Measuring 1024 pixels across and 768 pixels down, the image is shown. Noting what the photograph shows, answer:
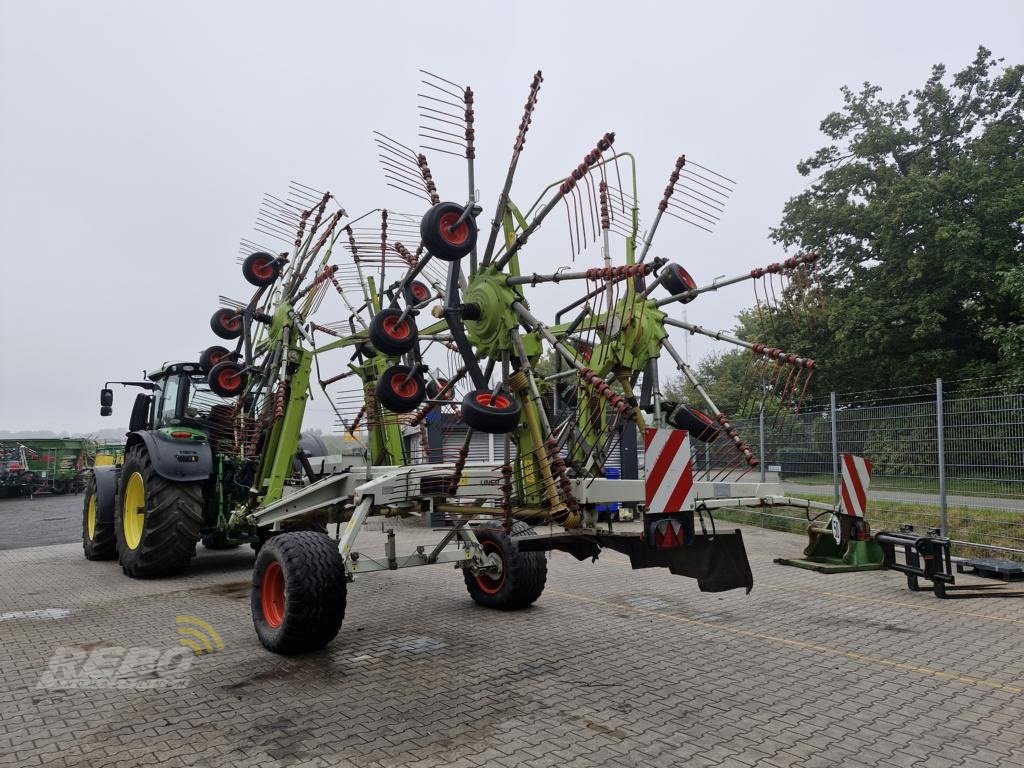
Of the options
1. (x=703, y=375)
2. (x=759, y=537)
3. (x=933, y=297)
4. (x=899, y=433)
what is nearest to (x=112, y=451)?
(x=759, y=537)

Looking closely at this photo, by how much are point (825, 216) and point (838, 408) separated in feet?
53.9

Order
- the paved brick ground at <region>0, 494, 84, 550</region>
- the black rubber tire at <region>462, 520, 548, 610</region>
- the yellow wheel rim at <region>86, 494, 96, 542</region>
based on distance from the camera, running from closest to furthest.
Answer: the black rubber tire at <region>462, 520, 548, 610</region> → the yellow wheel rim at <region>86, 494, 96, 542</region> → the paved brick ground at <region>0, 494, 84, 550</region>

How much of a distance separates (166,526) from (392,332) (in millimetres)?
4707

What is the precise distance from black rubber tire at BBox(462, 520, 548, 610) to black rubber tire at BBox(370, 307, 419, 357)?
6.73 feet

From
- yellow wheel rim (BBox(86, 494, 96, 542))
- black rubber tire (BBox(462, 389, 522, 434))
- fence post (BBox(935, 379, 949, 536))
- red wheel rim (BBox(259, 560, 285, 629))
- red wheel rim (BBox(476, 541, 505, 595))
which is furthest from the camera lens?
yellow wheel rim (BBox(86, 494, 96, 542))

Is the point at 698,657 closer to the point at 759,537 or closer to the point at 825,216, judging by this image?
the point at 759,537

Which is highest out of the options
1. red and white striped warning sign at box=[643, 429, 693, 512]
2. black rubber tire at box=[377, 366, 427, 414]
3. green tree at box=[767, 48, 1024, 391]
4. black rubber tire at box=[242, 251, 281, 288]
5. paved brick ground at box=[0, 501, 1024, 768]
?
green tree at box=[767, 48, 1024, 391]

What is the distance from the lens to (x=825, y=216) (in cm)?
2497

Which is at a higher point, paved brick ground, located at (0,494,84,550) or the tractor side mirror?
the tractor side mirror

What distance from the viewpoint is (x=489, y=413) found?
4254mm

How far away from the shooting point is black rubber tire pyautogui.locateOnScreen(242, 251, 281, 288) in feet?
25.5

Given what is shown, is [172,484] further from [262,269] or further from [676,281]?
[676,281]

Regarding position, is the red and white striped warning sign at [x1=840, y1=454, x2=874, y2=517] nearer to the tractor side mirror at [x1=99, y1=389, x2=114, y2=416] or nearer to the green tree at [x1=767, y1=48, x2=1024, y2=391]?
the tractor side mirror at [x1=99, y1=389, x2=114, y2=416]

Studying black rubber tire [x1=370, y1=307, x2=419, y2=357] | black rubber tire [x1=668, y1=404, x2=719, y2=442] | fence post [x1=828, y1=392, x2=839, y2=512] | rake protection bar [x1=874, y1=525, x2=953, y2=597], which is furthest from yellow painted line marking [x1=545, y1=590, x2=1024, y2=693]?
fence post [x1=828, y1=392, x2=839, y2=512]
